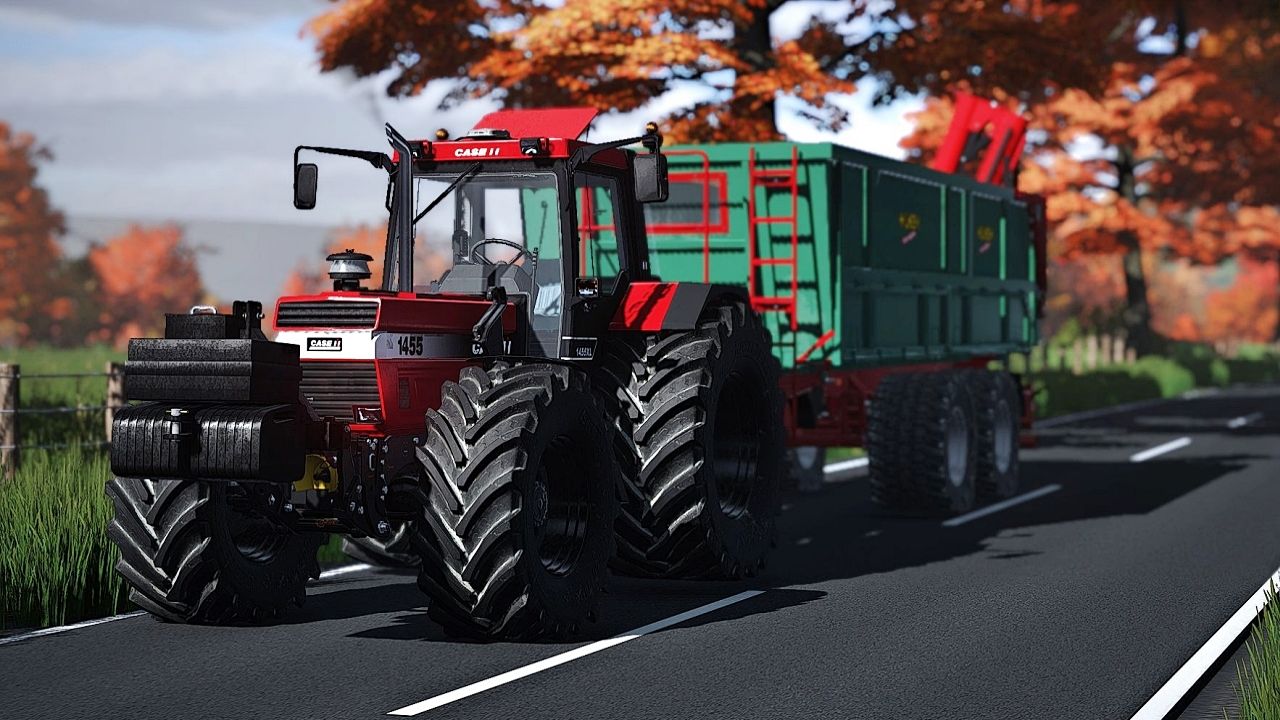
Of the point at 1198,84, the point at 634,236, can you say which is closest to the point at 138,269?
the point at 1198,84

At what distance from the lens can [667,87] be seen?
24141 mm

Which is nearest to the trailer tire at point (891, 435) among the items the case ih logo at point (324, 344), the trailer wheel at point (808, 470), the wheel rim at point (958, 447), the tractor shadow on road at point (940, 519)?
the tractor shadow on road at point (940, 519)

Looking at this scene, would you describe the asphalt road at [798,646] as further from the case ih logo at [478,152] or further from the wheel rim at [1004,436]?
the wheel rim at [1004,436]

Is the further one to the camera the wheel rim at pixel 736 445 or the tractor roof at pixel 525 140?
the wheel rim at pixel 736 445

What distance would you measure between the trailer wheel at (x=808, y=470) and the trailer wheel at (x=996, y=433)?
1.83 meters

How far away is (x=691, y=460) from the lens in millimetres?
11172

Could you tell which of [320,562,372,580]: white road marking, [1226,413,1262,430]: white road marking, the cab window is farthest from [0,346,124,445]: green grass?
[1226,413,1262,430]: white road marking

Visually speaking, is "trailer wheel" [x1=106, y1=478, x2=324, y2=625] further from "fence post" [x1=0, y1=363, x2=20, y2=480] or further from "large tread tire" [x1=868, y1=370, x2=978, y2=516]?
"large tread tire" [x1=868, y1=370, x2=978, y2=516]

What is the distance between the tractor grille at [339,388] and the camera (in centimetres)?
987

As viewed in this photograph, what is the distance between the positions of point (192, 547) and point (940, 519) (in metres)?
8.27

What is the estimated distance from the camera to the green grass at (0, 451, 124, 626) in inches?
421

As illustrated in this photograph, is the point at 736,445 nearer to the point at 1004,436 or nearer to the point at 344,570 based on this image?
the point at 344,570

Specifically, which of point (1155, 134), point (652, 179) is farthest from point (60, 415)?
point (1155, 134)

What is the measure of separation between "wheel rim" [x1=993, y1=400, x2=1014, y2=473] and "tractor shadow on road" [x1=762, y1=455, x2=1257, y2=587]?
614 mm
